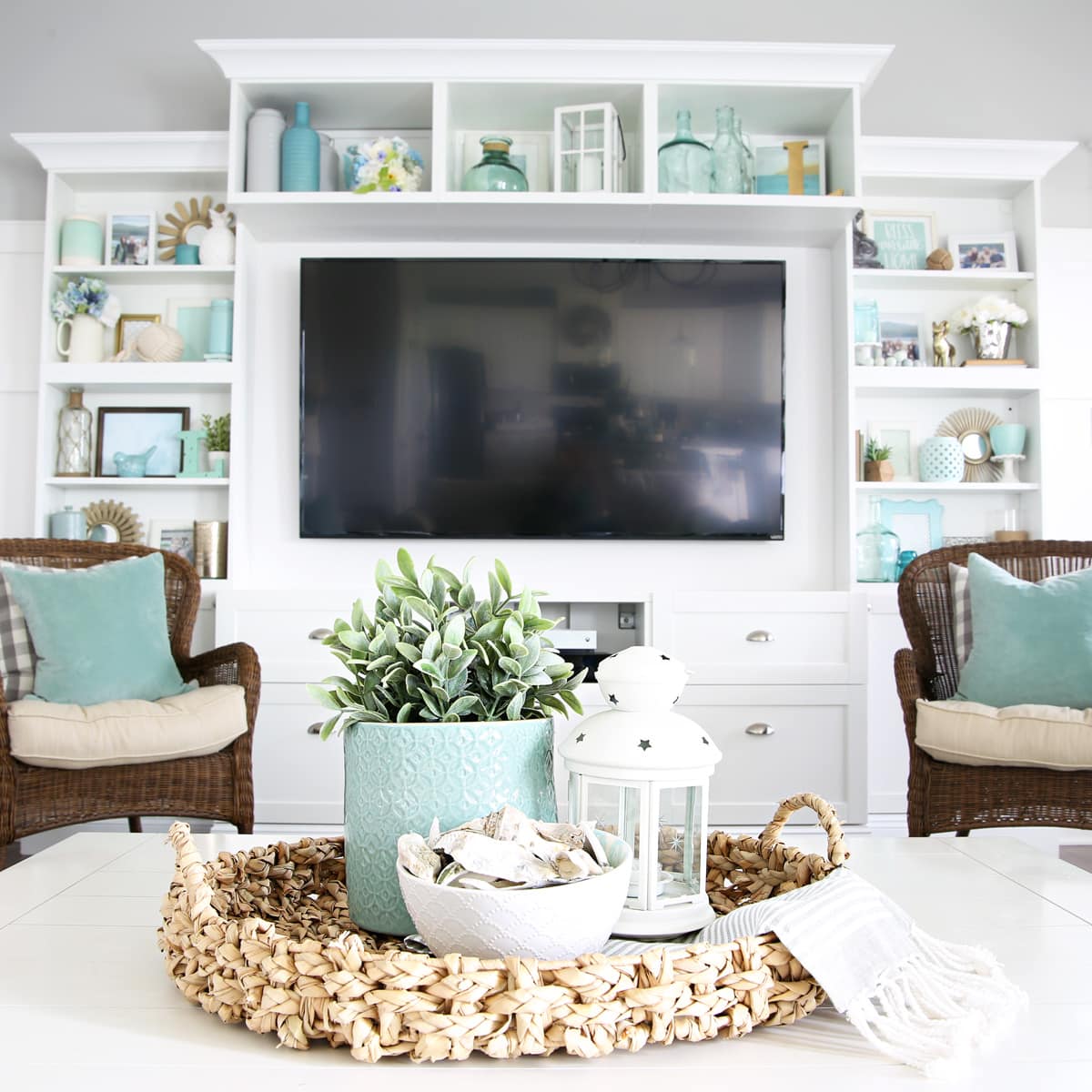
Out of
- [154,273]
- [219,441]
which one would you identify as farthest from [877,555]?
[154,273]

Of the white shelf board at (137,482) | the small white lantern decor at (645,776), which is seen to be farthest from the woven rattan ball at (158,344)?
the small white lantern decor at (645,776)

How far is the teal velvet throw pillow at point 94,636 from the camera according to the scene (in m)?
2.33

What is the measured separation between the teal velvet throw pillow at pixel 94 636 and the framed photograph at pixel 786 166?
2.40m

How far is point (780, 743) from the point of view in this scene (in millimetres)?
3102

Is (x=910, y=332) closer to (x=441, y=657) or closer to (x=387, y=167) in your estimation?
(x=387, y=167)

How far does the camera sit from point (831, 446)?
3.51m

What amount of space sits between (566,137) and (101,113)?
1767 millimetres

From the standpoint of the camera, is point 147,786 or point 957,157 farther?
point 957,157

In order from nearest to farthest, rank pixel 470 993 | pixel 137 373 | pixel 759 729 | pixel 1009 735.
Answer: pixel 470 993 < pixel 1009 735 < pixel 759 729 < pixel 137 373

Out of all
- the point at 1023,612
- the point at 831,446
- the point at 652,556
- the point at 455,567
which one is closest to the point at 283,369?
the point at 455,567

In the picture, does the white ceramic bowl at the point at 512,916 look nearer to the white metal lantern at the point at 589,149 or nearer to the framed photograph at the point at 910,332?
the white metal lantern at the point at 589,149

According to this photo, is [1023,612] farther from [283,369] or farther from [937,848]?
[283,369]

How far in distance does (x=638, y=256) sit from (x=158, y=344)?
1.71m

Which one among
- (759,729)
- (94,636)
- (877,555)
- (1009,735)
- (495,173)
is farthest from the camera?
(877,555)
